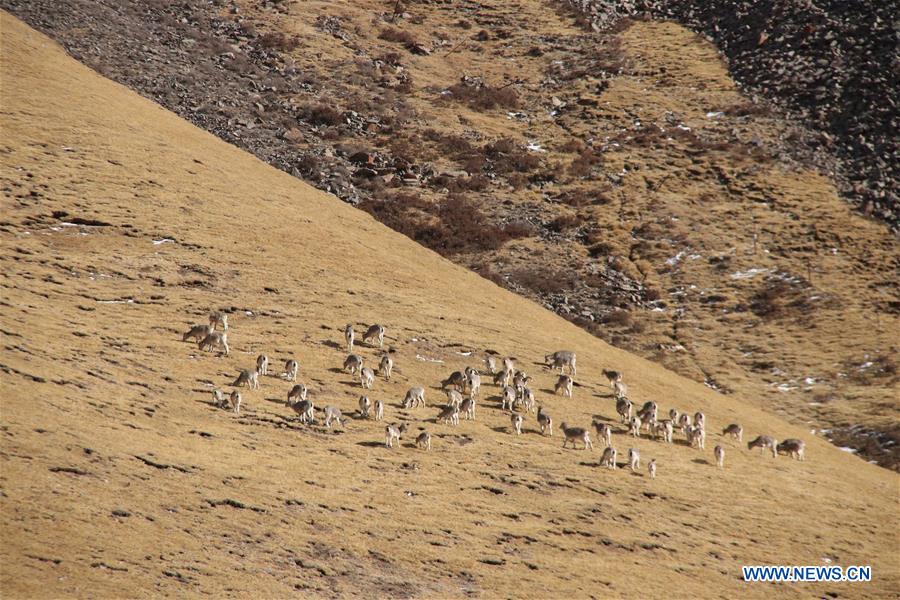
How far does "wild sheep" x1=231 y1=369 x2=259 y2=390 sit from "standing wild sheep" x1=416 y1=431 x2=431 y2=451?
4527 millimetres

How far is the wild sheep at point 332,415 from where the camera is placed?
26.8 meters

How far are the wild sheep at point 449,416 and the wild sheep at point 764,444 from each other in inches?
397

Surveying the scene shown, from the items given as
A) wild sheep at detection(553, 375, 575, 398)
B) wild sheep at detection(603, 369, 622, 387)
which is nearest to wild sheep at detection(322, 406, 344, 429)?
Answer: wild sheep at detection(553, 375, 575, 398)

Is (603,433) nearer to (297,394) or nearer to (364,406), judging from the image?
(364,406)

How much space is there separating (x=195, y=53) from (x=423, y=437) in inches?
1856

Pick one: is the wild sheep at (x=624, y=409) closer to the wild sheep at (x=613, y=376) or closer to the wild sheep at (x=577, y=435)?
the wild sheep at (x=613, y=376)

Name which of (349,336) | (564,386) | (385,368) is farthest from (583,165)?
(385,368)

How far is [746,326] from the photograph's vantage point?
169 ft

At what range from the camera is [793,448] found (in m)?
33.7

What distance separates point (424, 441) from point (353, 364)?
4445 mm

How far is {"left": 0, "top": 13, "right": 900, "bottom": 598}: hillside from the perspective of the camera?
20.5m

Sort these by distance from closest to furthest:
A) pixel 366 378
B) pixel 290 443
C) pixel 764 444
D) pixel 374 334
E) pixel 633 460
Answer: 1. pixel 290 443
2. pixel 633 460
3. pixel 366 378
4. pixel 374 334
5. pixel 764 444

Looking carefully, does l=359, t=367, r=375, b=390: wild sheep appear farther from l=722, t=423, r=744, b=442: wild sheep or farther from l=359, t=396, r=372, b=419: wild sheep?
l=722, t=423, r=744, b=442: wild sheep

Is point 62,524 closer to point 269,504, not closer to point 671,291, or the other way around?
point 269,504
